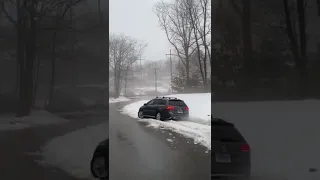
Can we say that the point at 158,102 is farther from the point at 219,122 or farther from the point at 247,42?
the point at 247,42

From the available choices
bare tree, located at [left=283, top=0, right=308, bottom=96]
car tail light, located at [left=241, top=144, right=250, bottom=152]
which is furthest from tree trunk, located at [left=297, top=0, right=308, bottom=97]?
car tail light, located at [left=241, top=144, right=250, bottom=152]

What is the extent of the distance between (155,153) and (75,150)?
3.45ft

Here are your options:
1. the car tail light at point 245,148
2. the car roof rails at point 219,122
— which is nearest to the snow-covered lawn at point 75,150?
the car roof rails at point 219,122

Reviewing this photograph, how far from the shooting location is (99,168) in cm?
380

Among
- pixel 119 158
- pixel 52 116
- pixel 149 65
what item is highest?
pixel 149 65

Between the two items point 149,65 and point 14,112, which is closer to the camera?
point 14,112

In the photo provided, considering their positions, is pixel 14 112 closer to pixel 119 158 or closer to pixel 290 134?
pixel 119 158

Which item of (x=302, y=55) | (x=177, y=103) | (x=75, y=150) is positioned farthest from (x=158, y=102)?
→ (x=302, y=55)

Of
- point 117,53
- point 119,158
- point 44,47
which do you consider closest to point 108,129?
point 119,158

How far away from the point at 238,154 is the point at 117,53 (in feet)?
6.94

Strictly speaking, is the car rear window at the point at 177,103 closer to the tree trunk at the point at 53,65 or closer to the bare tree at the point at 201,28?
the bare tree at the point at 201,28

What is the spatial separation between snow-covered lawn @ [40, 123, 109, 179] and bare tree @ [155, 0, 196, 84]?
4.76ft

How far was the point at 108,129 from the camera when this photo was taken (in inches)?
151

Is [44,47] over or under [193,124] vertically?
over
